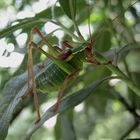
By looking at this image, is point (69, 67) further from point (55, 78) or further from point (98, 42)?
point (98, 42)

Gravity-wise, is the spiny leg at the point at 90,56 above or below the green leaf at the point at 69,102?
above

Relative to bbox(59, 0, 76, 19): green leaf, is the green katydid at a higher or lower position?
lower

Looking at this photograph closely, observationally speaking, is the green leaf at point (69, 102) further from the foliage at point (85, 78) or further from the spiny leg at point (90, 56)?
the spiny leg at point (90, 56)

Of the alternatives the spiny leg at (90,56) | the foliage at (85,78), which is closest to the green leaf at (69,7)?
the foliage at (85,78)

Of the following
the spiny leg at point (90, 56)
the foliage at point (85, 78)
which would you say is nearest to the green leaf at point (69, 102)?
the foliage at point (85, 78)

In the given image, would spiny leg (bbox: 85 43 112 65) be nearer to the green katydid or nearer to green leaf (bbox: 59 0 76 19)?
the green katydid

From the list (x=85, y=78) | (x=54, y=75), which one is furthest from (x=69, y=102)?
(x=85, y=78)

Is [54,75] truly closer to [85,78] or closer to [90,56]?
[90,56]

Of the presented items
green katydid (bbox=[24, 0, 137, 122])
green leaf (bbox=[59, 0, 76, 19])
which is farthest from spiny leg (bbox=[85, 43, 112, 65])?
green leaf (bbox=[59, 0, 76, 19])
